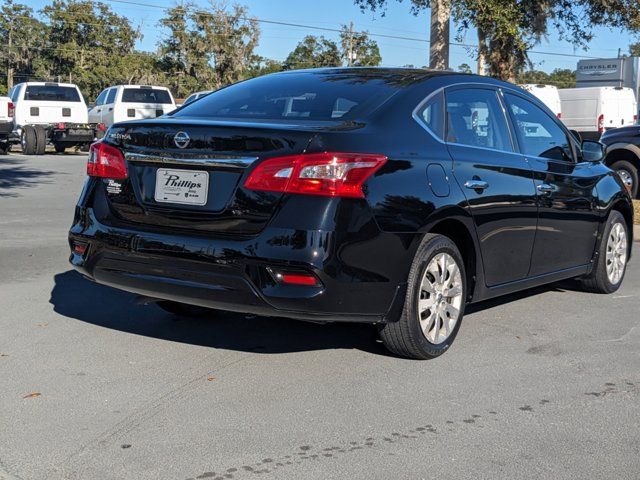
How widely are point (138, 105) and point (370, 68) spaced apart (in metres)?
22.6

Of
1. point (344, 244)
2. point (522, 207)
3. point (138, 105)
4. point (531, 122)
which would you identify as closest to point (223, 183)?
point (344, 244)

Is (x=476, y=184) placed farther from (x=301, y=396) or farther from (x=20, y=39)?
(x=20, y=39)

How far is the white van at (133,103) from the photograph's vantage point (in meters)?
27.4

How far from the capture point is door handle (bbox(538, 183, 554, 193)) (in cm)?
613

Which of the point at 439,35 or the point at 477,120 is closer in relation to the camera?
the point at 477,120

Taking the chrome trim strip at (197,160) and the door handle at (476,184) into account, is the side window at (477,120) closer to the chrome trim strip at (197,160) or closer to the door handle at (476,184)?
the door handle at (476,184)

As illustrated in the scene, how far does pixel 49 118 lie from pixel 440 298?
22.6 metres

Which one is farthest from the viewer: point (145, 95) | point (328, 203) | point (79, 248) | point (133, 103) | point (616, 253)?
point (145, 95)

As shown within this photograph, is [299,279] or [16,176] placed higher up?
[16,176]

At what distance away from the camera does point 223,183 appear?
4680 millimetres

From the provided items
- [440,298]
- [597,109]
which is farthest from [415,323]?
[597,109]

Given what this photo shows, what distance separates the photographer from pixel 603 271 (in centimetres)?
723

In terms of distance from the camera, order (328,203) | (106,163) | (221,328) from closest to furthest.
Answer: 1. (328,203)
2. (106,163)
3. (221,328)

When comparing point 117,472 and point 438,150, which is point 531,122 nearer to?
point 438,150
